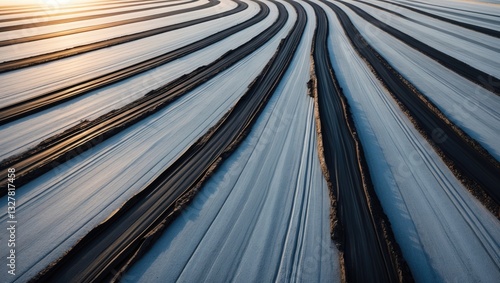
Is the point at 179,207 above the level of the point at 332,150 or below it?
below

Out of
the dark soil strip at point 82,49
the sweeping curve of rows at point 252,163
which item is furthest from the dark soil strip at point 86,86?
the dark soil strip at point 82,49

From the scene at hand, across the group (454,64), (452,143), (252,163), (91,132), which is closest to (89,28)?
(91,132)

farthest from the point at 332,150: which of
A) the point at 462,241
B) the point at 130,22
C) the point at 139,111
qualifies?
the point at 130,22

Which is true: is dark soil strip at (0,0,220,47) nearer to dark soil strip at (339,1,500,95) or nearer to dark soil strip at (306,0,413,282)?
dark soil strip at (306,0,413,282)

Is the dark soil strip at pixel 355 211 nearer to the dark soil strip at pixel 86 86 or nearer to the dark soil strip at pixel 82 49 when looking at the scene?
the dark soil strip at pixel 86 86

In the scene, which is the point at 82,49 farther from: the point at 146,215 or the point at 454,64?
the point at 454,64

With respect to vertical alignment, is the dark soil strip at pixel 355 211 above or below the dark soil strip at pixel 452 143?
below

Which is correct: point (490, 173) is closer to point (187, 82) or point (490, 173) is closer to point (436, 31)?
point (187, 82)
